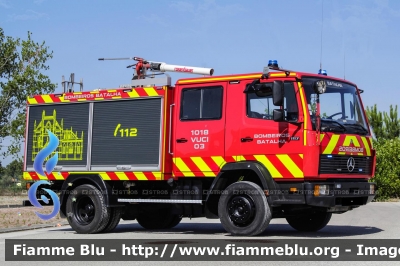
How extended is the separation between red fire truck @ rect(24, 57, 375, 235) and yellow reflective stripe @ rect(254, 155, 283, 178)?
0.06ft

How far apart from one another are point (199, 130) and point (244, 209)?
1.80 m

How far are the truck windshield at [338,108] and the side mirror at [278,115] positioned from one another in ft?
1.56

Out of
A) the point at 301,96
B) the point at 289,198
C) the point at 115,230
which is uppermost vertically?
the point at 301,96

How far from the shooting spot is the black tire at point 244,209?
38.7 feet

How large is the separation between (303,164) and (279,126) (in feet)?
2.63

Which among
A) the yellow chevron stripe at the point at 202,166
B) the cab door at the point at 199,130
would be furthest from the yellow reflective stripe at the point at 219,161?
the yellow chevron stripe at the point at 202,166

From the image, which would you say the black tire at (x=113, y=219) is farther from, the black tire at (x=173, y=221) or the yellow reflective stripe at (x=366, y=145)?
the yellow reflective stripe at (x=366, y=145)

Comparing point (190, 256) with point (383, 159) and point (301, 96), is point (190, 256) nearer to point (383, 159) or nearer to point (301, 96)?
point (301, 96)

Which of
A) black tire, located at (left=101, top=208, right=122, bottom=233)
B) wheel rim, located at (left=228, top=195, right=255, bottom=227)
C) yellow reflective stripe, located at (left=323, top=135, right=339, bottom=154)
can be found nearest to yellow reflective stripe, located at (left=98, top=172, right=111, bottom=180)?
black tire, located at (left=101, top=208, right=122, bottom=233)

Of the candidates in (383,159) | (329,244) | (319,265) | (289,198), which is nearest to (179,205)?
(289,198)

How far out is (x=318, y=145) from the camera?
37.9 ft

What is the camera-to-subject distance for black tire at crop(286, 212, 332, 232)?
13.6 m

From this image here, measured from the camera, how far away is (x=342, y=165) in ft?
39.4

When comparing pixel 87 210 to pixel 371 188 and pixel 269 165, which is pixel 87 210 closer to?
pixel 269 165
